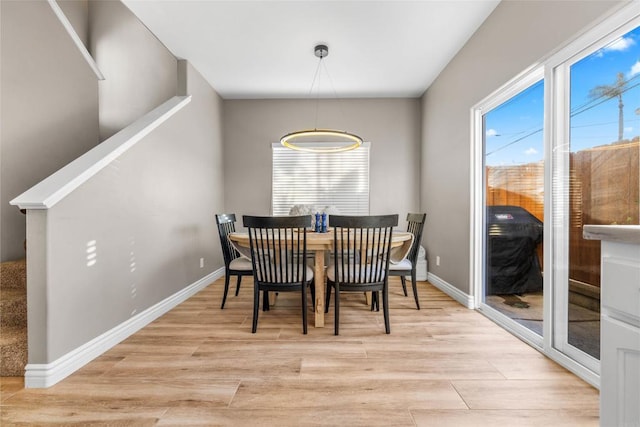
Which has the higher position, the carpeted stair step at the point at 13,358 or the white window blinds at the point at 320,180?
the white window blinds at the point at 320,180

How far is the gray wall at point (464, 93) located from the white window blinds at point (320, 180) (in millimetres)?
A: 989

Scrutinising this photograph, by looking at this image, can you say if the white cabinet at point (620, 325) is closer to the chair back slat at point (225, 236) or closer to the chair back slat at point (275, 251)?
the chair back slat at point (275, 251)

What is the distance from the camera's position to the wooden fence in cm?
146

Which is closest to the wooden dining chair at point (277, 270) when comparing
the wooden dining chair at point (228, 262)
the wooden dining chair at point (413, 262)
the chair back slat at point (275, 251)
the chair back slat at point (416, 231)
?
the chair back slat at point (275, 251)

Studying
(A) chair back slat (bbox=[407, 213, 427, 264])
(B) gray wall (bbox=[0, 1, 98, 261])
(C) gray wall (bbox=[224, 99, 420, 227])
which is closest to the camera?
(B) gray wall (bbox=[0, 1, 98, 261])

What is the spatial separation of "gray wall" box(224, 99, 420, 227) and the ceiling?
474 millimetres

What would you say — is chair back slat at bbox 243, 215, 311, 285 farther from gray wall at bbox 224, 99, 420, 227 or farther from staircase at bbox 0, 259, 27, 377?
gray wall at bbox 224, 99, 420, 227

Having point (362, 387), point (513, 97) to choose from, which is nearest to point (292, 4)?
point (513, 97)

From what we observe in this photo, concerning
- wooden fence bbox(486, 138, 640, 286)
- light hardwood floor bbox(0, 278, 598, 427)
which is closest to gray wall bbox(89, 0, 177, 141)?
light hardwood floor bbox(0, 278, 598, 427)

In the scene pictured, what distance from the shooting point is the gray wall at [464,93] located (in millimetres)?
1854

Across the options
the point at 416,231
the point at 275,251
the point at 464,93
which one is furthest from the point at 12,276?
the point at 464,93

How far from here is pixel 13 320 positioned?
1.95 metres

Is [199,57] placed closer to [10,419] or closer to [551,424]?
[10,419]

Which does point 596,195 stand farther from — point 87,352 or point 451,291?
point 87,352
